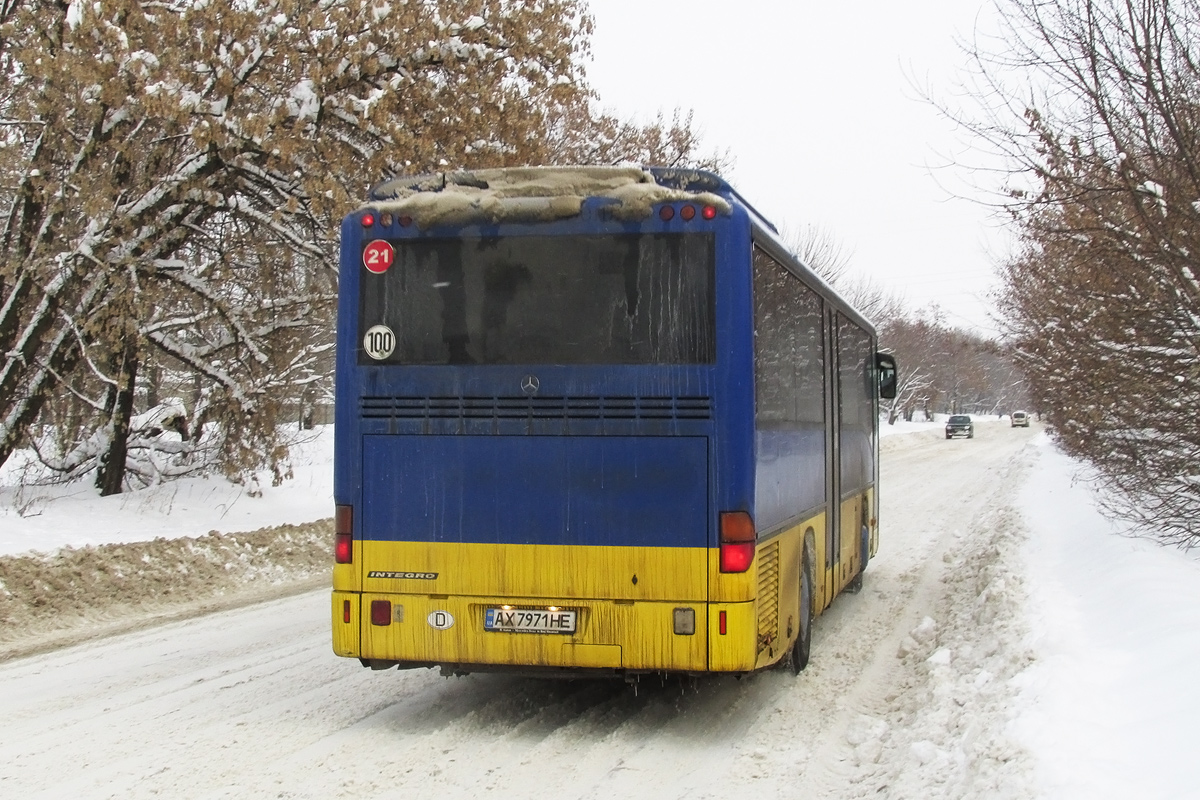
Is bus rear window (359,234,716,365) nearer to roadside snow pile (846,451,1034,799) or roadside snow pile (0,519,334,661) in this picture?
roadside snow pile (846,451,1034,799)

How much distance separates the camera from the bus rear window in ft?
21.0

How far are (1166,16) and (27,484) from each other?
1491 cm

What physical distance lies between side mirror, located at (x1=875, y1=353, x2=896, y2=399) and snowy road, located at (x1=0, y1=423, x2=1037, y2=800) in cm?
442

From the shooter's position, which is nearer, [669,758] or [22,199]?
[669,758]

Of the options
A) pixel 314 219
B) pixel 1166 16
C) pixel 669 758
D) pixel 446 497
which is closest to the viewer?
pixel 669 758

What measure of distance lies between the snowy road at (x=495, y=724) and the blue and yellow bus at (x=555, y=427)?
499 millimetres

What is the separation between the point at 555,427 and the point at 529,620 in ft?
3.54

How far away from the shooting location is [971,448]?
2162 inches

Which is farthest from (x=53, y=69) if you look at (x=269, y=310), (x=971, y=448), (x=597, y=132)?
(x=971, y=448)

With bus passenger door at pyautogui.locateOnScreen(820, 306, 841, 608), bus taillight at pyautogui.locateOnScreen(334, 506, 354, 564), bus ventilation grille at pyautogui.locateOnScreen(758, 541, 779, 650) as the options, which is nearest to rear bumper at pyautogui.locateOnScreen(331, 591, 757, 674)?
bus taillight at pyautogui.locateOnScreen(334, 506, 354, 564)

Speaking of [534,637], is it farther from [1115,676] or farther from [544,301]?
[1115,676]

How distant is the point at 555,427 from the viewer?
21.2ft

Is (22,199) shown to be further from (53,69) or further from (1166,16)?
(1166,16)

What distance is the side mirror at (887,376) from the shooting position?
1444 cm
